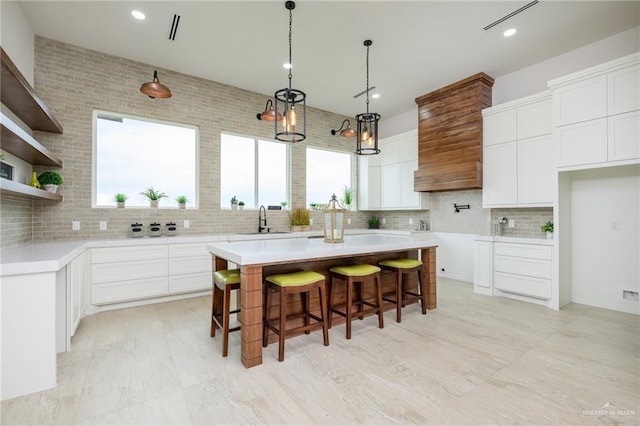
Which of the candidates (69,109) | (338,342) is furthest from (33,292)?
(69,109)

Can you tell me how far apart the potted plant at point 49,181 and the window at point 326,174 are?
390 cm

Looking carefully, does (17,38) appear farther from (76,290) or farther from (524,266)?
(524,266)

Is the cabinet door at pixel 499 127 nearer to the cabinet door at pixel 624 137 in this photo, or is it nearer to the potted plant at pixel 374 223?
the cabinet door at pixel 624 137

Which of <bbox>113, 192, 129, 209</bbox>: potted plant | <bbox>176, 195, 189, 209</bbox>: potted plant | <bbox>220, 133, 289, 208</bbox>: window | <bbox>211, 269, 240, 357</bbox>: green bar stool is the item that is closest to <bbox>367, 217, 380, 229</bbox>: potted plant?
<bbox>220, 133, 289, 208</bbox>: window

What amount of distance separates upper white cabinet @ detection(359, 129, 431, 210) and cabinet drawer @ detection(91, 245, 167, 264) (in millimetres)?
4334

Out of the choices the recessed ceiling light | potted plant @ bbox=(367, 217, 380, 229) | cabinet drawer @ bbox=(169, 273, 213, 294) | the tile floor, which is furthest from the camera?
potted plant @ bbox=(367, 217, 380, 229)

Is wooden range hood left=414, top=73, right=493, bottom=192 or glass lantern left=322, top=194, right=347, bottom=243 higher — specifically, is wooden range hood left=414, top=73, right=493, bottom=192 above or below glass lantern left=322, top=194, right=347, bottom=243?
above

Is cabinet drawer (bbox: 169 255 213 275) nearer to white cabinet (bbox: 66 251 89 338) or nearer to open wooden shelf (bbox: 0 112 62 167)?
white cabinet (bbox: 66 251 89 338)

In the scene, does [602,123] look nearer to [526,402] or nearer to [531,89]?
[531,89]

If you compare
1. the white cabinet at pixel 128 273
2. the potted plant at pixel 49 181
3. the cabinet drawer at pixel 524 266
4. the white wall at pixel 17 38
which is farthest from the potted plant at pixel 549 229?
the white wall at pixel 17 38

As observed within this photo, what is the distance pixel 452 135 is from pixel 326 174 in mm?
2626

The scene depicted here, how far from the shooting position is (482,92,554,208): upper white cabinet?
3.95m

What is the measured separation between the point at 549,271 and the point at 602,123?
5.99 ft

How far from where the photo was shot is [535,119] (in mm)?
4039
